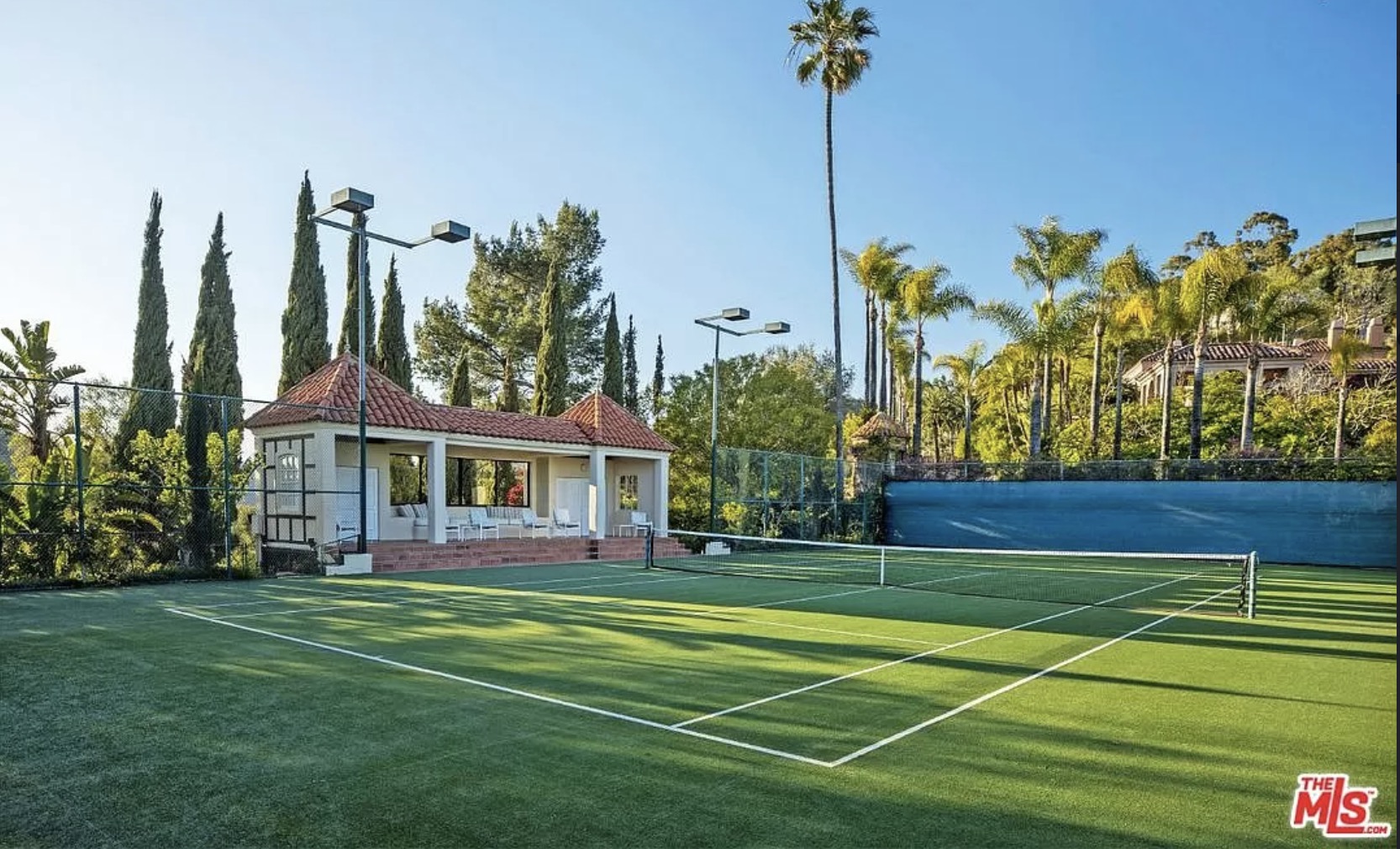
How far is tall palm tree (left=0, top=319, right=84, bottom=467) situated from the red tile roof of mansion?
416 centimetres

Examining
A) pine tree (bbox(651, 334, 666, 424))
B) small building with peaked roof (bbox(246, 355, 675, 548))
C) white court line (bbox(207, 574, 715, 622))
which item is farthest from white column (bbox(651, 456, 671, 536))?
pine tree (bbox(651, 334, 666, 424))

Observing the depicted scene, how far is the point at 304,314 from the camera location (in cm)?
3134

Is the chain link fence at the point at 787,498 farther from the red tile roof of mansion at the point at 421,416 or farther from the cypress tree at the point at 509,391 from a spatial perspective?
the cypress tree at the point at 509,391

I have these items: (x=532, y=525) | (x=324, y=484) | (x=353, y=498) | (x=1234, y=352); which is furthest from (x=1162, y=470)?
(x=324, y=484)

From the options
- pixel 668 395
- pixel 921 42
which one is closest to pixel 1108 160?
pixel 921 42

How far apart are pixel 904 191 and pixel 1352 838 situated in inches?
1179

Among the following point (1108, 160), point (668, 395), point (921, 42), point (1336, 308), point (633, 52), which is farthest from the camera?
point (1336, 308)

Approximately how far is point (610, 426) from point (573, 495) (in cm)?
256

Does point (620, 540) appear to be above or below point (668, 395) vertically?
below

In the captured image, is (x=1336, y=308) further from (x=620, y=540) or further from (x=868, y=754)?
(x=868, y=754)

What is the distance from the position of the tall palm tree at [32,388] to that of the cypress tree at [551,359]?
1528 cm

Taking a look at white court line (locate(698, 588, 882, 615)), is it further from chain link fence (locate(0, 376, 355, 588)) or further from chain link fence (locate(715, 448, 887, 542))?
chain link fence (locate(715, 448, 887, 542))

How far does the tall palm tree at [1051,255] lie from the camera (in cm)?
3350

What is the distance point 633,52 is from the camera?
17.7 metres
